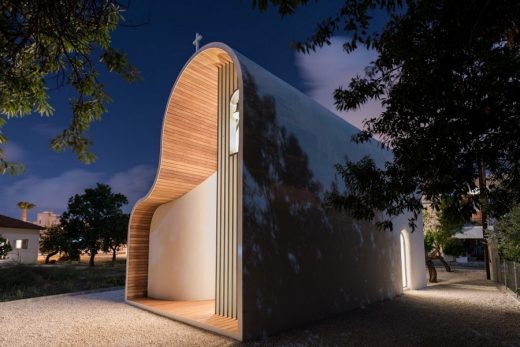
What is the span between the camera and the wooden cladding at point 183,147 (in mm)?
7789

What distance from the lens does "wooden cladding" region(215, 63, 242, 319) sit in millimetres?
6867

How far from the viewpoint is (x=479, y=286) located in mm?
12422

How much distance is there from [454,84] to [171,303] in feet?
24.2

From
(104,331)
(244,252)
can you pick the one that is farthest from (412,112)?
(104,331)

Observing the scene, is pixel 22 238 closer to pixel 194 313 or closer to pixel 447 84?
pixel 194 313

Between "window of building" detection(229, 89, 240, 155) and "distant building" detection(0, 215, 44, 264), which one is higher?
"window of building" detection(229, 89, 240, 155)

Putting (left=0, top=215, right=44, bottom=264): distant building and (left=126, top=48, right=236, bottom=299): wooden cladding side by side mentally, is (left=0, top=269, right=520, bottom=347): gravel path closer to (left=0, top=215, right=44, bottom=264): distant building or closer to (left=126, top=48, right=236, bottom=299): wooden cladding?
(left=126, top=48, right=236, bottom=299): wooden cladding

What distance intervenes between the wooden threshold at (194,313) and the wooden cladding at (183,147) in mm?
1048

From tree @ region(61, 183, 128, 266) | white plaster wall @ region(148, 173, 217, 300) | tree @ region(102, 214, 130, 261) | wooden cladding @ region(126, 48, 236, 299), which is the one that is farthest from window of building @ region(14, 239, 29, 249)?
white plaster wall @ region(148, 173, 217, 300)

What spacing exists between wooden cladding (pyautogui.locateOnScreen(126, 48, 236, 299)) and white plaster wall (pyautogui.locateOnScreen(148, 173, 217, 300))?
0.86 ft

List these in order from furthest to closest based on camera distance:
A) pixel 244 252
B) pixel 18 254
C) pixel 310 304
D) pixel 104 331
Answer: pixel 18 254
pixel 310 304
pixel 104 331
pixel 244 252

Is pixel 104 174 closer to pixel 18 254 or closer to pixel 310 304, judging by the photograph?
pixel 18 254

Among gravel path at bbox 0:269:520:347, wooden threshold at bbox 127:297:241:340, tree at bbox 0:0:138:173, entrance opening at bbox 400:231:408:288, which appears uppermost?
tree at bbox 0:0:138:173

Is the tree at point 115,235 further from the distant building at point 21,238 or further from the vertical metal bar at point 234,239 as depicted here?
the vertical metal bar at point 234,239
